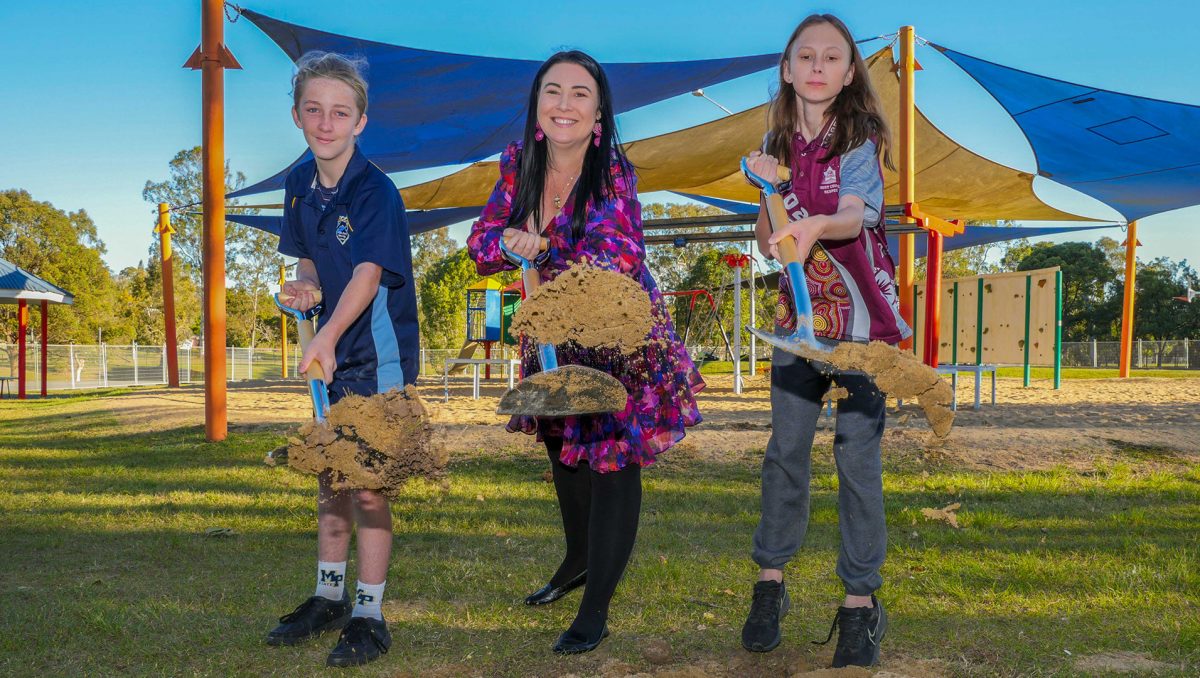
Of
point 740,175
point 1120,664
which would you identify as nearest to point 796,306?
point 1120,664

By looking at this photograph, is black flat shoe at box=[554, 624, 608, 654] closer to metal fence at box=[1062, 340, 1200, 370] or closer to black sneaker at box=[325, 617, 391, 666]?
black sneaker at box=[325, 617, 391, 666]

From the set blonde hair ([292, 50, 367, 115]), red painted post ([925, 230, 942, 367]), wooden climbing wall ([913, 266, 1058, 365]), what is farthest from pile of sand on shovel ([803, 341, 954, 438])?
wooden climbing wall ([913, 266, 1058, 365])

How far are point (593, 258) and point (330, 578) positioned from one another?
110 cm

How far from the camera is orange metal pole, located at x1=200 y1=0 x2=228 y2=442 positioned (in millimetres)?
6180

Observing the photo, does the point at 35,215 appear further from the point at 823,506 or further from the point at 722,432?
the point at 823,506

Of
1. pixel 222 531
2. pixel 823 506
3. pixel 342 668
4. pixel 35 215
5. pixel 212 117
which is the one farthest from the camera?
pixel 35 215

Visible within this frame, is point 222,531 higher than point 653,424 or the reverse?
the reverse

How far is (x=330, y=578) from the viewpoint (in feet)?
7.27

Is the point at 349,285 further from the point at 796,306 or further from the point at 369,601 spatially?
the point at 796,306

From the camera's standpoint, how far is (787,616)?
229 centimetres

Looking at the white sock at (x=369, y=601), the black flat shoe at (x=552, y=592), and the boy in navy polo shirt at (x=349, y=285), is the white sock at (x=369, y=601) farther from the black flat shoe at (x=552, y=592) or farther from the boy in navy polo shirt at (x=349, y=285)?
the black flat shoe at (x=552, y=592)

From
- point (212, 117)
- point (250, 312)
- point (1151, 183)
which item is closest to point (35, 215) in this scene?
point (250, 312)

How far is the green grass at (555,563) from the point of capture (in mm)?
2008

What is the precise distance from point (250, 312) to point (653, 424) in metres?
40.1
